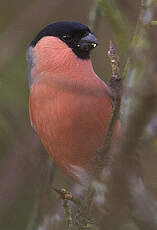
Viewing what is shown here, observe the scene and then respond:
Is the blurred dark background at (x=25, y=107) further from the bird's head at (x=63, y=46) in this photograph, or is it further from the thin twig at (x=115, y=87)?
the bird's head at (x=63, y=46)

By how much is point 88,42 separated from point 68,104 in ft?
2.16

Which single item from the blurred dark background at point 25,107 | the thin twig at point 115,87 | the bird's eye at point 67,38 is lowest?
the blurred dark background at point 25,107

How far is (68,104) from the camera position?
2.89 meters

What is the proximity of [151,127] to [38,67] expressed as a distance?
1.20m

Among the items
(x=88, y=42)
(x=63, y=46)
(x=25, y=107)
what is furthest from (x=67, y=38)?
(x=25, y=107)

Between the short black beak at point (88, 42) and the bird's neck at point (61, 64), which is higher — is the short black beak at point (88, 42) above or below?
above

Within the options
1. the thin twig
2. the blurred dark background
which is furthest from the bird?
the thin twig

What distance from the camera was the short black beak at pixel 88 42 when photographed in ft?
10.6

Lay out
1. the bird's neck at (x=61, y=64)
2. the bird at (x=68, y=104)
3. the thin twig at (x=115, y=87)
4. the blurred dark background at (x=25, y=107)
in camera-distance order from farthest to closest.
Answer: the bird's neck at (x=61, y=64)
the bird at (x=68, y=104)
the blurred dark background at (x=25, y=107)
the thin twig at (x=115, y=87)

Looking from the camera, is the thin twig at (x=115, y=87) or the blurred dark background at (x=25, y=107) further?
the blurred dark background at (x=25, y=107)

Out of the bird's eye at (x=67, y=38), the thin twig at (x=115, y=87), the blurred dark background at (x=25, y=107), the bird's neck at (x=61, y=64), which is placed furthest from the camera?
the bird's eye at (x=67, y=38)

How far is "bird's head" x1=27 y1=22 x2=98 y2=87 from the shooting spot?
3.27 meters

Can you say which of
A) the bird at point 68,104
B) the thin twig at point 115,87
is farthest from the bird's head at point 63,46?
the thin twig at point 115,87

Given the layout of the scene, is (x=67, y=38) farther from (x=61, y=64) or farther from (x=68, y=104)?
(x=68, y=104)
